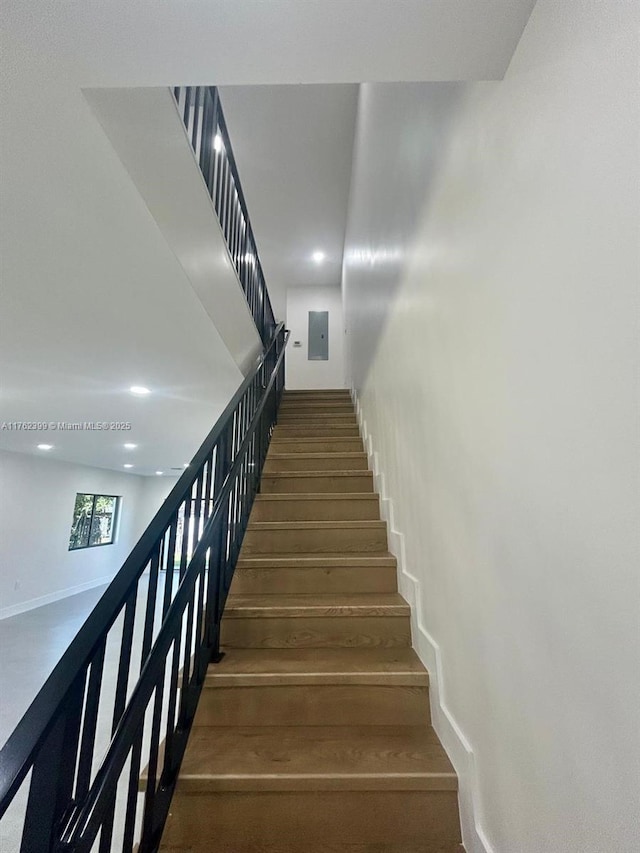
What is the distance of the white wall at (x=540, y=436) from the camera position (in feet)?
1.96

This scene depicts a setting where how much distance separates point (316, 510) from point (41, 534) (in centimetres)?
650

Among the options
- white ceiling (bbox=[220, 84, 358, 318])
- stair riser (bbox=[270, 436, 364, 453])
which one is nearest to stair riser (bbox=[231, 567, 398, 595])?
stair riser (bbox=[270, 436, 364, 453])

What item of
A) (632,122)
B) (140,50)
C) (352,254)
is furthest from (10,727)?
(352,254)

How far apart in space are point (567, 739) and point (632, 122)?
106cm

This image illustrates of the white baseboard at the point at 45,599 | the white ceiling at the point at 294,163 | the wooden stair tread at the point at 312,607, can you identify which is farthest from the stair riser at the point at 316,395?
the white baseboard at the point at 45,599

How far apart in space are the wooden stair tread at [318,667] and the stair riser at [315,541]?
65cm

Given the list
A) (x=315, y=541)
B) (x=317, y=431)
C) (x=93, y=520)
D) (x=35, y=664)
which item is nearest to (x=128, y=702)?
(x=315, y=541)

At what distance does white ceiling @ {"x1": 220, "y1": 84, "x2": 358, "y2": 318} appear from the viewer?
152 inches

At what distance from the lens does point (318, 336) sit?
697 centimetres

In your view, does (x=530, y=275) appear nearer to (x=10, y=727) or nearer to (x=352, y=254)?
(x=10, y=727)

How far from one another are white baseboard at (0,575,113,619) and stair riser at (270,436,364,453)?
5490mm

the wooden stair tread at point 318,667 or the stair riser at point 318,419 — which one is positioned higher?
the stair riser at point 318,419

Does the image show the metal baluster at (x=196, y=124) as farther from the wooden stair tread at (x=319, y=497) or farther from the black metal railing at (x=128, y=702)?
the wooden stair tread at (x=319, y=497)

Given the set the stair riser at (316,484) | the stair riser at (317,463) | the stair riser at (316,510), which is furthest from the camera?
the stair riser at (317,463)
